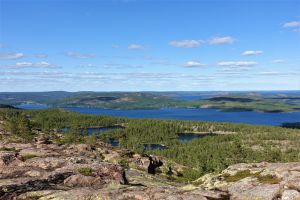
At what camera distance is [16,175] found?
5438cm

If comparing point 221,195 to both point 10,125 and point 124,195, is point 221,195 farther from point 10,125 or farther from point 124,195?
point 10,125

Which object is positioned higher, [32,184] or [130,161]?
[32,184]

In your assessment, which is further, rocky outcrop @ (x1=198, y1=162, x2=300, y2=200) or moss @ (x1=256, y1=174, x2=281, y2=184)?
moss @ (x1=256, y1=174, x2=281, y2=184)

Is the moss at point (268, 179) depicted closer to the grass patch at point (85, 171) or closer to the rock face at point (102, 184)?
the rock face at point (102, 184)

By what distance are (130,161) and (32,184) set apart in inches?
3406

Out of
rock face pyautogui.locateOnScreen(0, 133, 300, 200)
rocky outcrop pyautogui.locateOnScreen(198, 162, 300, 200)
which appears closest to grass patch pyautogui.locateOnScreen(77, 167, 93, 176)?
rock face pyautogui.locateOnScreen(0, 133, 300, 200)

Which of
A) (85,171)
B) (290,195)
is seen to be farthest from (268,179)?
(85,171)

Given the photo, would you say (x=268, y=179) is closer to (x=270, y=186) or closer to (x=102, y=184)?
(x=270, y=186)

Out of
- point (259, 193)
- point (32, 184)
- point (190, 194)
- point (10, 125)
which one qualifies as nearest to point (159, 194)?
point (190, 194)

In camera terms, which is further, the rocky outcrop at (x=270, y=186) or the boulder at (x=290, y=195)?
the rocky outcrop at (x=270, y=186)

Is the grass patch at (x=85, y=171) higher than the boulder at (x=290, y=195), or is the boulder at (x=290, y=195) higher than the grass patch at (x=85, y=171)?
the boulder at (x=290, y=195)

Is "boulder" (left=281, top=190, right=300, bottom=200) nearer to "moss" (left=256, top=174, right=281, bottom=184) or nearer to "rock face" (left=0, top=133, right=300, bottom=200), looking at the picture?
"rock face" (left=0, top=133, right=300, bottom=200)

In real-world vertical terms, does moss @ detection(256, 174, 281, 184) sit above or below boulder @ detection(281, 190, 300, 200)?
below

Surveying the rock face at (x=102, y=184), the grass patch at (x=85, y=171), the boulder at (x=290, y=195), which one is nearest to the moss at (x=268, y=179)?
the rock face at (x=102, y=184)
